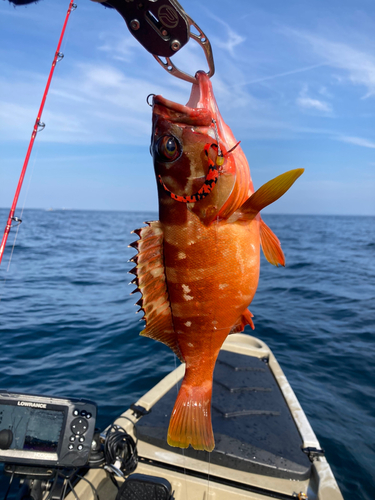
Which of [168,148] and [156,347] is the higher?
[168,148]

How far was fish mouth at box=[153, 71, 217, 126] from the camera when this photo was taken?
179cm

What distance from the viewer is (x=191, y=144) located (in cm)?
183

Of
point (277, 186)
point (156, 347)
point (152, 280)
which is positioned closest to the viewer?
point (277, 186)

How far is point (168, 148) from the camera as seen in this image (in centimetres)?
182

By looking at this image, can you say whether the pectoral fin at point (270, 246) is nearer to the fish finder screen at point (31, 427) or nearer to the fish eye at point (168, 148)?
the fish eye at point (168, 148)

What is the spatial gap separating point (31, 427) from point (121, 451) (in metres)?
0.96

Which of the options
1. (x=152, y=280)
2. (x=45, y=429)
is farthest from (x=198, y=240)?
(x=45, y=429)

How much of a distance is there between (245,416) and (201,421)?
6.95 feet

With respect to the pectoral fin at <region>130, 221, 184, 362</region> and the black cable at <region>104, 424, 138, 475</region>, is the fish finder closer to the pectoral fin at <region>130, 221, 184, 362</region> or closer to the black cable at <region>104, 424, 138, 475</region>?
the black cable at <region>104, 424, 138, 475</region>

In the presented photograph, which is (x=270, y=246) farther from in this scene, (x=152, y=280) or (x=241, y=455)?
(x=241, y=455)

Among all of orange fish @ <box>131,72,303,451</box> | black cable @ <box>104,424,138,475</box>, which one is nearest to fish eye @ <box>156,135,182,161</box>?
orange fish @ <box>131,72,303,451</box>

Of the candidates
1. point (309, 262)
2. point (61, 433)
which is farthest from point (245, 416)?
point (309, 262)

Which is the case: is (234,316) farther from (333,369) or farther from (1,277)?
(1,277)

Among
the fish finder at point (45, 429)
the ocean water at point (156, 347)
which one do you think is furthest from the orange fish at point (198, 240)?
the ocean water at point (156, 347)
